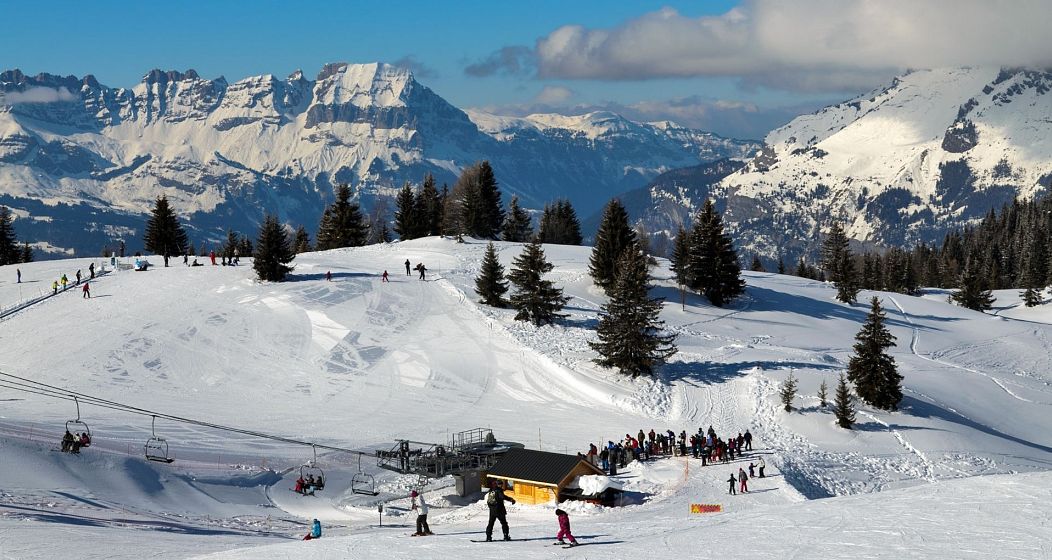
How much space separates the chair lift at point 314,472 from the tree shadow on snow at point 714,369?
22.9 m

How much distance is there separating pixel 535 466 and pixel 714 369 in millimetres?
23342

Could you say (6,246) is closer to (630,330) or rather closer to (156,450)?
(156,450)

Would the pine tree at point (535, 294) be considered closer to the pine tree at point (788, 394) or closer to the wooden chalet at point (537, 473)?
the pine tree at point (788, 394)

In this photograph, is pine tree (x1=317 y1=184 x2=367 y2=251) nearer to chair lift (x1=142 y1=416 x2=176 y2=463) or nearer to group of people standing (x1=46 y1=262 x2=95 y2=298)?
group of people standing (x1=46 y1=262 x2=95 y2=298)

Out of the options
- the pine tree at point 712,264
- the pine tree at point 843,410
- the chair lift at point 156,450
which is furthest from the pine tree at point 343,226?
the pine tree at point 843,410

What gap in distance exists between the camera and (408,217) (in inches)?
4193

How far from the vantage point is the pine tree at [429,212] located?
4240 inches

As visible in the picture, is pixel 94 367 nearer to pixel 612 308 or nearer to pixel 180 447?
pixel 180 447

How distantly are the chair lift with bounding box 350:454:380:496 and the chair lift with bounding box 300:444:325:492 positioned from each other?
1283 millimetres

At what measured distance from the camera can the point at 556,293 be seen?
64.6m

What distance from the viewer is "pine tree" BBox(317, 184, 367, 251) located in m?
100

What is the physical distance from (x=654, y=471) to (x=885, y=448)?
14480 millimetres

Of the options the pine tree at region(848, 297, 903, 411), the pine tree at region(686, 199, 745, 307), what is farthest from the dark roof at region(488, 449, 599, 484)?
the pine tree at region(686, 199, 745, 307)

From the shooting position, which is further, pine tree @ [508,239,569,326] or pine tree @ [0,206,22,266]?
pine tree @ [0,206,22,266]
